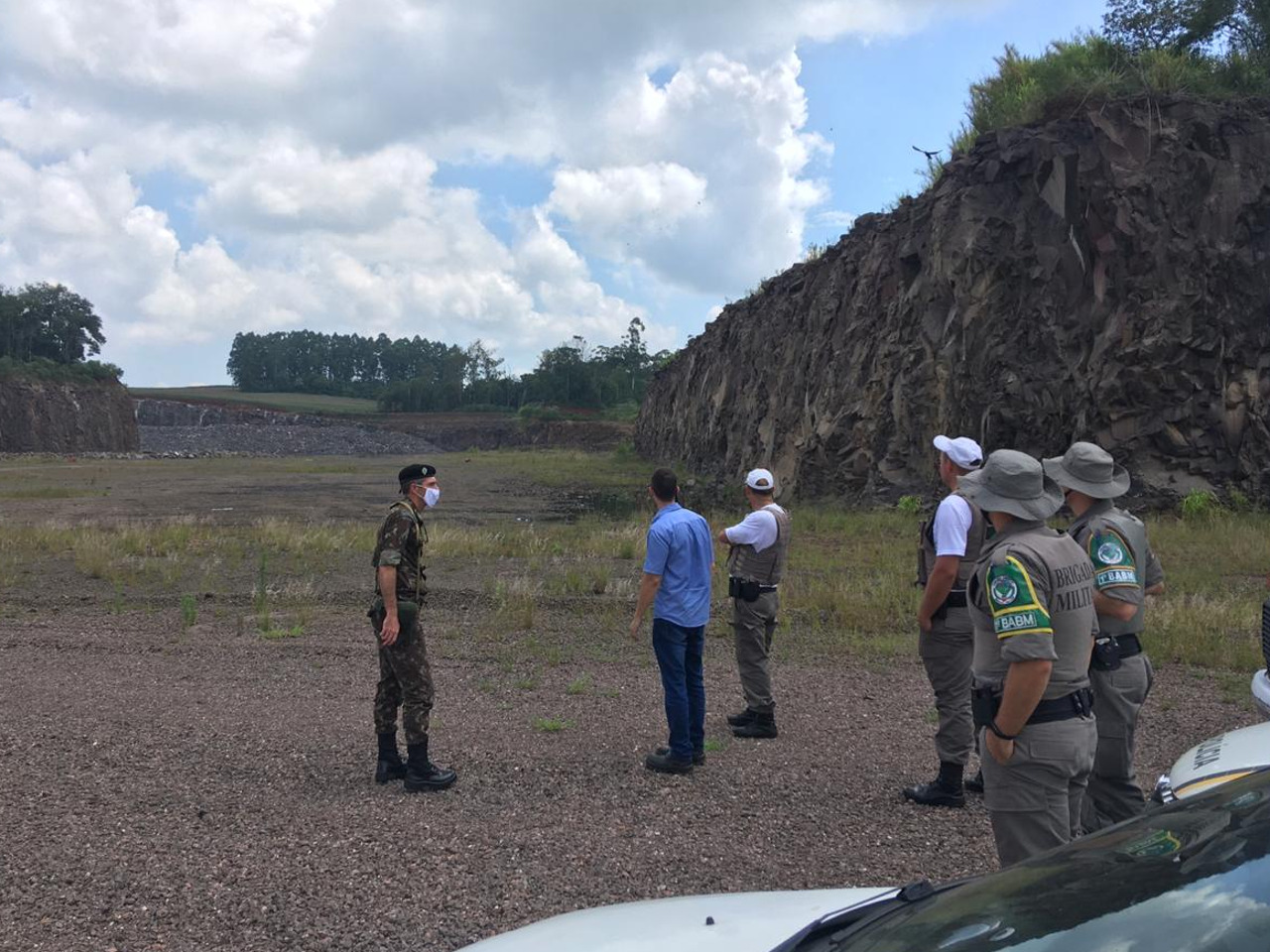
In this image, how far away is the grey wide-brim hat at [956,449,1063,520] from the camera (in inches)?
148

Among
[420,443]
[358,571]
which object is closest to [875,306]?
[358,571]

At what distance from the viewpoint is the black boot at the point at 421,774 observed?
234 inches

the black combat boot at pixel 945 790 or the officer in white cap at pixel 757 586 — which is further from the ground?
the officer in white cap at pixel 757 586

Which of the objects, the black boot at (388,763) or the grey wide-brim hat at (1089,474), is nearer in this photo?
the grey wide-brim hat at (1089,474)

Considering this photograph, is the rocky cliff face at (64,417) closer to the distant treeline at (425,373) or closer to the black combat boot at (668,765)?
the distant treeline at (425,373)

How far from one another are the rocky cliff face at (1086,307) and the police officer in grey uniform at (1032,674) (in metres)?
19.1


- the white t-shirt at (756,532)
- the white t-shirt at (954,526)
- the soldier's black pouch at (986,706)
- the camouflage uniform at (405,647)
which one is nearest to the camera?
the soldier's black pouch at (986,706)

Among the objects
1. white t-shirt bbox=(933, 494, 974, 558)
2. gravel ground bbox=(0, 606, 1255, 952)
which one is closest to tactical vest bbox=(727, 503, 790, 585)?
gravel ground bbox=(0, 606, 1255, 952)

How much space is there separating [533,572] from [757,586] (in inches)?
372

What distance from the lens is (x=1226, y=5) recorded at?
23344 millimetres

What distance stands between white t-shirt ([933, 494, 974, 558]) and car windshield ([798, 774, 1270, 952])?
303cm

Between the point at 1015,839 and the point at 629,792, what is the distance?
2.78 m

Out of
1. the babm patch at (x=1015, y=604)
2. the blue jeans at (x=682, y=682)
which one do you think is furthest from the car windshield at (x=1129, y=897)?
the blue jeans at (x=682, y=682)

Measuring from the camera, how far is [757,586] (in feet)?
22.7
